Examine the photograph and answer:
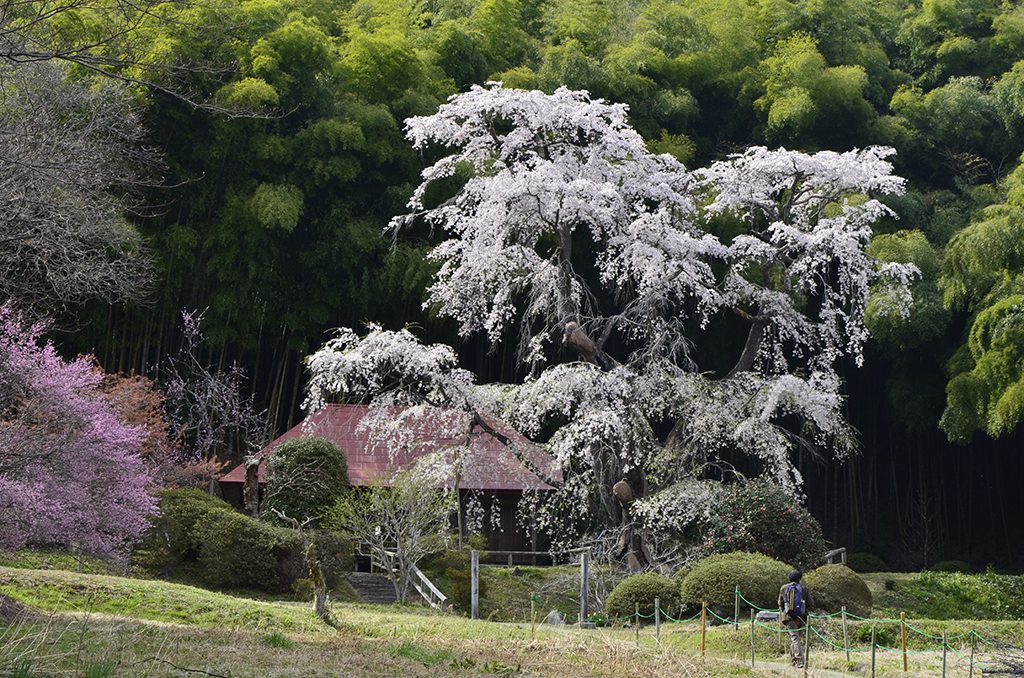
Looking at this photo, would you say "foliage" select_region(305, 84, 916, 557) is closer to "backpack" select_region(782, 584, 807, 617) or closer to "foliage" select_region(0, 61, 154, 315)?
"foliage" select_region(0, 61, 154, 315)

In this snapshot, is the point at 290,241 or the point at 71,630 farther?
the point at 290,241

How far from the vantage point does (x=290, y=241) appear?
21.9m

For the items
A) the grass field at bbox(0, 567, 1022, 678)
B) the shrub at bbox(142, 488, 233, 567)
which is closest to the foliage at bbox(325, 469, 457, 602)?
the shrub at bbox(142, 488, 233, 567)

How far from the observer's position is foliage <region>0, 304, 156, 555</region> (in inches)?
464

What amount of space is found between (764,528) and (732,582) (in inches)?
85.3

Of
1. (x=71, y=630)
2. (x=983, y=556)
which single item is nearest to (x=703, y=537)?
(x=71, y=630)

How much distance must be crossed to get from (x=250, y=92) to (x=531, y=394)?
7756mm

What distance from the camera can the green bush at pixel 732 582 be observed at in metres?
13.2

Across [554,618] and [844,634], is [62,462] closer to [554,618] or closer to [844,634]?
[554,618]

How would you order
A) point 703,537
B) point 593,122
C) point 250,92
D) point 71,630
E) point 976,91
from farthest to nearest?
1. point 976,91
2. point 250,92
3. point 593,122
4. point 703,537
5. point 71,630

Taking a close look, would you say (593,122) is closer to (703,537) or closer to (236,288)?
(703,537)

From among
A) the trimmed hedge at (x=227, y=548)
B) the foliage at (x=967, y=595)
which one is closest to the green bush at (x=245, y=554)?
the trimmed hedge at (x=227, y=548)

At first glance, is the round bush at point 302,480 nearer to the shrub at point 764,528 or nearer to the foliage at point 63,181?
the foliage at point 63,181

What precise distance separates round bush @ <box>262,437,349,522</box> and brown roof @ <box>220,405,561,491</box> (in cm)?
58
